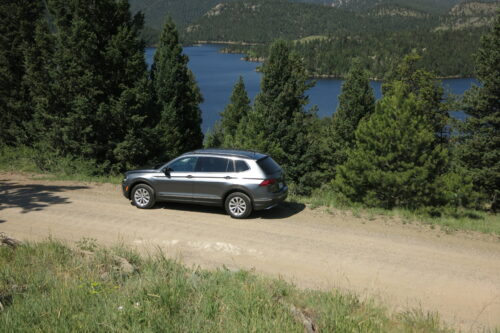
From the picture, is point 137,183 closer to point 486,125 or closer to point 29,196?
point 29,196

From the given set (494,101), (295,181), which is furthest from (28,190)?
(494,101)

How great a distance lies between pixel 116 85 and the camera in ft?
62.3

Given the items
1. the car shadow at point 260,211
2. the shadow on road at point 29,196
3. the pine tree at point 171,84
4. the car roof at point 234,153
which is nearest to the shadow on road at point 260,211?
the car shadow at point 260,211

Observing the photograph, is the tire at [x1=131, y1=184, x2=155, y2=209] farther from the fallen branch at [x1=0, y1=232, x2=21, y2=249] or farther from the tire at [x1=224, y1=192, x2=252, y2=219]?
the fallen branch at [x1=0, y1=232, x2=21, y2=249]

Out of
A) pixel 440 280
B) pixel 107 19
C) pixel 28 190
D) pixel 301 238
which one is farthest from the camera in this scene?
pixel 107 19

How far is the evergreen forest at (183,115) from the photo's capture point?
1584cm

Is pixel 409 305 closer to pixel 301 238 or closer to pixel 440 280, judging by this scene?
pixel 440 280

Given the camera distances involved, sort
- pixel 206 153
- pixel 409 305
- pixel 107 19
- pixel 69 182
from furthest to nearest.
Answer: pixel 107 19
pixel 69 182
pixel 206 153
pixel 409 305

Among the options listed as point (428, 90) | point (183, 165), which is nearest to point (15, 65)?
point (183, 165)

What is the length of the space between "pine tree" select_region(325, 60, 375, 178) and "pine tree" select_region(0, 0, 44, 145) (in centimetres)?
1943

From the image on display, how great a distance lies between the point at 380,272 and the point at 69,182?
11345 mm

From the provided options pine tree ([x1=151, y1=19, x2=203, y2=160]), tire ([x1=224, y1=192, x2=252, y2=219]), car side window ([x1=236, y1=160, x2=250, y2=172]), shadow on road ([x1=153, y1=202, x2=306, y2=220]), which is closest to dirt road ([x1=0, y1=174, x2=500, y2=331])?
shadow on road ([x1=153, y1=202, x2=306, y2=220])

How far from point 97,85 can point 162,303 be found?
1501 cm

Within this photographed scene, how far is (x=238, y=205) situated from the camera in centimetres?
1059
